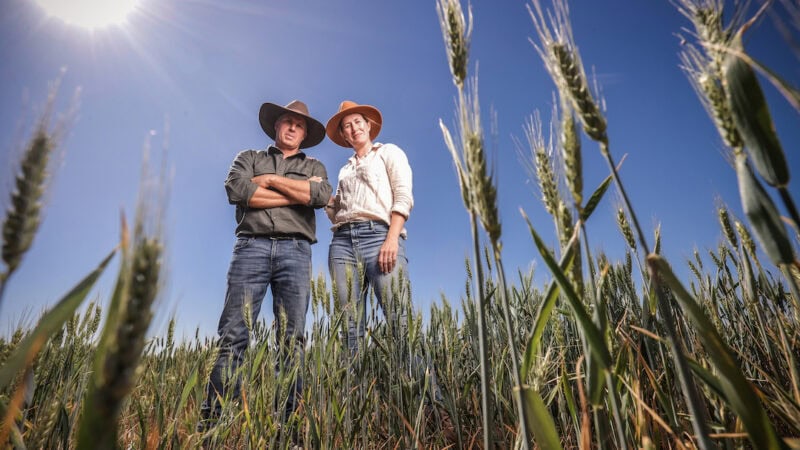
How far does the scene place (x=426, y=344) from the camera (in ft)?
6.63

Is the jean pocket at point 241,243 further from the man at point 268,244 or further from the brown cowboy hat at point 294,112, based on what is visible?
the brown cowboy hat at point 294,112

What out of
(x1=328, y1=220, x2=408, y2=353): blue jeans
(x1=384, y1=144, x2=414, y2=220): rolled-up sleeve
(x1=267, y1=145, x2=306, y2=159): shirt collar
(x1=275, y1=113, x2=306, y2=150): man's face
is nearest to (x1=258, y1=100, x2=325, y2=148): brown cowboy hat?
(x1=275, y1=113, x2=306, y2=150): man's face

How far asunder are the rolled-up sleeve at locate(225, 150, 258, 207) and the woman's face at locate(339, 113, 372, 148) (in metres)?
0.93

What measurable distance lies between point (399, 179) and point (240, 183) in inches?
49.1

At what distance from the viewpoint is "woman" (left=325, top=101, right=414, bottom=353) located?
2.78 m

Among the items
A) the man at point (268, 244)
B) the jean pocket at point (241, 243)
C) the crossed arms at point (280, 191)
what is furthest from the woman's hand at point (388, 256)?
the jean pocket at point (241, 243)

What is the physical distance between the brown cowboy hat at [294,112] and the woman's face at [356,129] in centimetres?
40

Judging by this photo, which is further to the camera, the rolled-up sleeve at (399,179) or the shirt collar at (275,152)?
the shirt collar at (275,152)

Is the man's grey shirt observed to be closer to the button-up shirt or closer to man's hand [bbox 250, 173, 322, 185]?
man's hand [bbox 250, 173, 322, 185]

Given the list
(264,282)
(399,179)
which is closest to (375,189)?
(399,179)

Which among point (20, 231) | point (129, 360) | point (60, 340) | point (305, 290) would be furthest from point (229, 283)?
point (129, 360)

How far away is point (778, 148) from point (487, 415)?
601mm

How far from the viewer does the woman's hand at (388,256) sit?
2764mm

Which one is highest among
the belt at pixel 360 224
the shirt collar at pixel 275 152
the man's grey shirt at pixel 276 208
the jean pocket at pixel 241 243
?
the shirt collar at pixel 275 152
